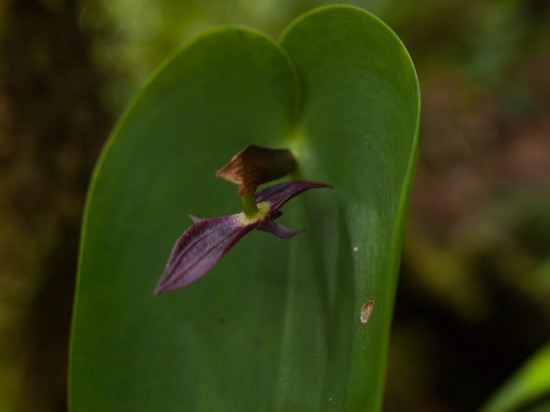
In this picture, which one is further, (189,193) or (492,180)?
(492,180)

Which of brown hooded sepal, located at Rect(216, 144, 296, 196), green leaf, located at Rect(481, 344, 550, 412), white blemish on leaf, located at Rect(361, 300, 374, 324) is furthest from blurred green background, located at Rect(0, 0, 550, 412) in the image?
white blemish on leaf, located at Rect(361, 300, 374, 324)

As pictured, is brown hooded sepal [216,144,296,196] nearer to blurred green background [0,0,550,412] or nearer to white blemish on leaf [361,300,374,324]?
white blemish on leaf [361,300,374,324]

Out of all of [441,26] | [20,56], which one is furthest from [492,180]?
[20,56]

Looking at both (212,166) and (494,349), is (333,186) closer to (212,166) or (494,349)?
(212,166)

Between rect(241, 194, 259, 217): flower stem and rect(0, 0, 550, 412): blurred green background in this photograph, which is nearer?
rect(241, 194, 259, 217): flower stem

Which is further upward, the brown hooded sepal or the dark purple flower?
the brown hooded sepal

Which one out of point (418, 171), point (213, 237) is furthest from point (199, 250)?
point (418, 171)
